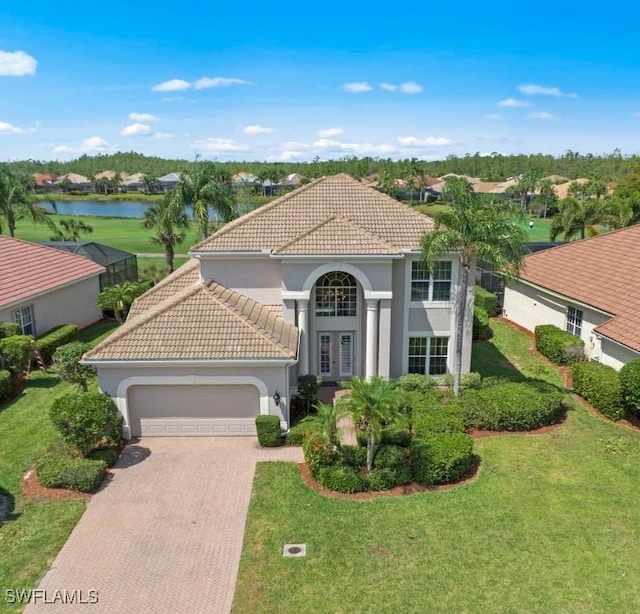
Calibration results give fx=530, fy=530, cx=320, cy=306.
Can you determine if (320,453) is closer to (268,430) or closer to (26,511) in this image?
(268,430)

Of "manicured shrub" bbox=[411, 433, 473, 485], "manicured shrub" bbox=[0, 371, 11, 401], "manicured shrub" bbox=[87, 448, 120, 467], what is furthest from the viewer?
"manicured shrub" bbox=[0, 371, 11, 401]

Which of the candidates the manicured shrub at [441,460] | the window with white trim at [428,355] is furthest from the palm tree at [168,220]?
the manicured shrub at [441,460]

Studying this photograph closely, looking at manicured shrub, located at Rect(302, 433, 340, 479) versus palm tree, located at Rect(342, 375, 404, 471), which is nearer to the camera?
palm tree, located at Rect(342, 375, 404, 471)

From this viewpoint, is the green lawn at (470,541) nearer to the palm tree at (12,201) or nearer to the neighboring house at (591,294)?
the neighboring house at (591,294)

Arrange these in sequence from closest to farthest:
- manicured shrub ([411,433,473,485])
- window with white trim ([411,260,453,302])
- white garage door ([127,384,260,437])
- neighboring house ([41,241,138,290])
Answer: manicured shrub ([411,433,473,485])
white garage door ([127,384,260,437])
window with white trim ([411,260,453,302])
neighboring house ([41,241,138,290])

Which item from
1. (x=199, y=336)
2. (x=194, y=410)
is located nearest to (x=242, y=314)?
(x=199, y=336)

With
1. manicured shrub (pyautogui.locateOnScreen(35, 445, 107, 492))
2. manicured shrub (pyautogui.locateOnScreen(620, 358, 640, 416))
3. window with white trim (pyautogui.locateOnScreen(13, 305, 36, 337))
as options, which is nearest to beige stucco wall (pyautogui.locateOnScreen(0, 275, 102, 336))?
window with white trim (pyautogui.locateOnScreen(13, 305, 36, 337))

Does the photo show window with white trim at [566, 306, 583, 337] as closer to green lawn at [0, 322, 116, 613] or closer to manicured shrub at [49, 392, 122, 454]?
manicured shrub at [49, 392, 122, 454]
